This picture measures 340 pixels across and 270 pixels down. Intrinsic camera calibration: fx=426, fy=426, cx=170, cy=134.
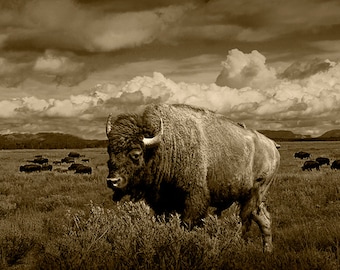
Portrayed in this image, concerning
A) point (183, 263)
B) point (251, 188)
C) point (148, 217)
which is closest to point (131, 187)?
point (148, 217)

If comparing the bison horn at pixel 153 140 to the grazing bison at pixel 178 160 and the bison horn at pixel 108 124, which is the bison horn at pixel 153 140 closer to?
the grazing bison at pixel 178 160

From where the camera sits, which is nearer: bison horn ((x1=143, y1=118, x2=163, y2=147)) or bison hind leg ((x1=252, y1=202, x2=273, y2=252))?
bison horn ((x1=143, y1=118, x2=163, y2=147))

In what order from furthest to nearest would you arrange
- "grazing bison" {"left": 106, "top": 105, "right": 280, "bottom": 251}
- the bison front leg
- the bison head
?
the bison front leg < "grazing bison" {"left": 106, "top": 105, "right": 280, "bottom": 251} < the bison head

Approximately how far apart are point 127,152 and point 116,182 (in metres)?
0.48

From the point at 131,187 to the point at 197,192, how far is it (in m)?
0.99

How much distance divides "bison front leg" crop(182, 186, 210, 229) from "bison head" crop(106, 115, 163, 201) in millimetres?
805

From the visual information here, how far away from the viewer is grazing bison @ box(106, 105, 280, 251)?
19.7ft

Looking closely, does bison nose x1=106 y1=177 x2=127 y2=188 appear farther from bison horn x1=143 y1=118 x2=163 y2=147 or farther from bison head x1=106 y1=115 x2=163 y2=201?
bison horn x1=143 y1=118 x2=163 y2=147

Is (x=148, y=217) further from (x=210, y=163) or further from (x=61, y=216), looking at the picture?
(x=61, y=216)

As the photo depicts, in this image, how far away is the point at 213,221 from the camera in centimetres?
583

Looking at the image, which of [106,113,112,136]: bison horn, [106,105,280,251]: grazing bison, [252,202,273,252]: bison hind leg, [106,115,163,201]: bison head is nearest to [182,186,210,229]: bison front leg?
[106,105,280,251]: grazing bison

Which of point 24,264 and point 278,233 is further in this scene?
point 278,233

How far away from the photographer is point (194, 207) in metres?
6.30

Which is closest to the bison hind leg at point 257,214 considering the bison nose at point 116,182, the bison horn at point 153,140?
the bison horn at point 153,140
